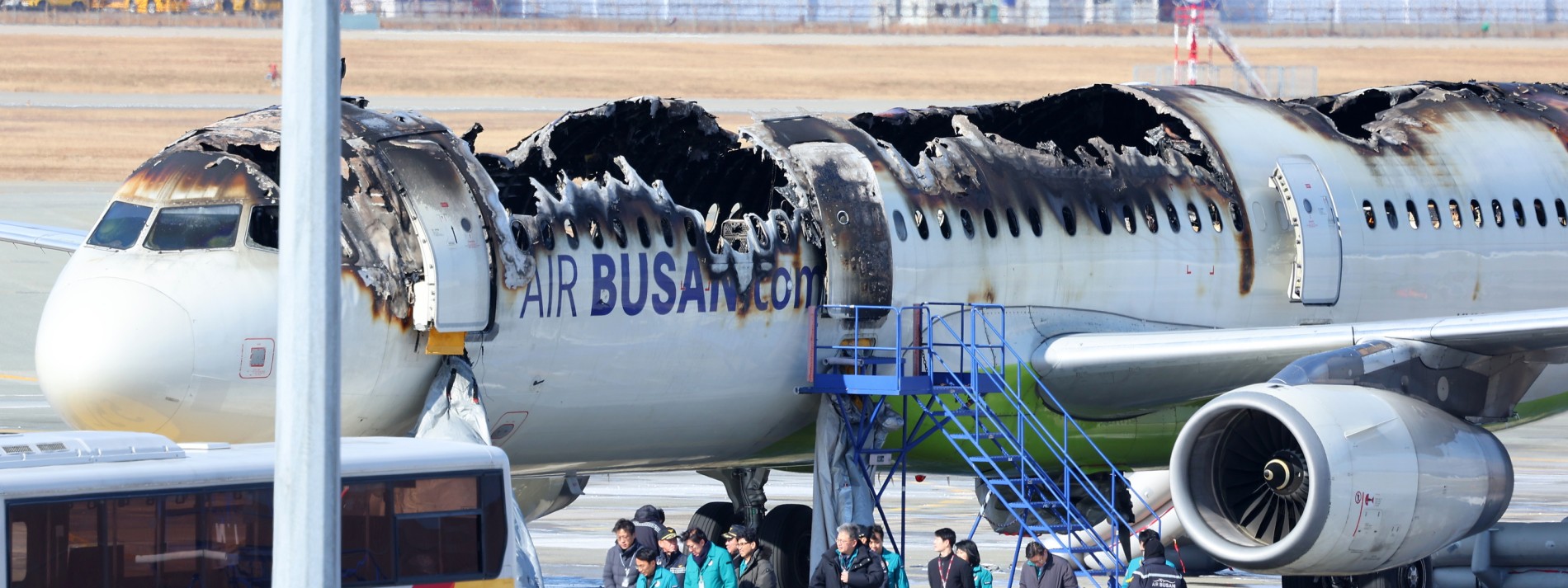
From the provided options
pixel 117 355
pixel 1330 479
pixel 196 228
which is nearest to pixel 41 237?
pixel 196 228

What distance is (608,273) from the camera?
1688cm

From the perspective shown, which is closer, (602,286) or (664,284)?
(602,286)

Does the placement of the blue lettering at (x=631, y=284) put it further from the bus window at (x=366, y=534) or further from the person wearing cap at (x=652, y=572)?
the bus window at (x=366, y=534)

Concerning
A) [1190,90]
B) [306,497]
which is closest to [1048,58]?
[1190,90]

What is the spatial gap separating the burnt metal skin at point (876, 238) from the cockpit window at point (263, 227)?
20.3 inches

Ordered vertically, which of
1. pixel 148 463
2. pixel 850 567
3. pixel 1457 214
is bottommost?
pixel 850 567

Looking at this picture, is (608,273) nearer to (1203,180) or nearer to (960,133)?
(960,133)

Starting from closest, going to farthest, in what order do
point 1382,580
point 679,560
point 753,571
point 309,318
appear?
point 309,318
point 679,560
point 753,571
point 1382,580

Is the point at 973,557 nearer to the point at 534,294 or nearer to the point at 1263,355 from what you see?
the point at 1263,355

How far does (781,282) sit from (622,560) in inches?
99.3

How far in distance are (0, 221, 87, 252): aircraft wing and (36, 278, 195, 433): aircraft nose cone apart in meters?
6.12

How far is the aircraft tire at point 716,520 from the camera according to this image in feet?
69.4

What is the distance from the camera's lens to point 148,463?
43.3ft

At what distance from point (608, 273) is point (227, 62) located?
2804 inches
